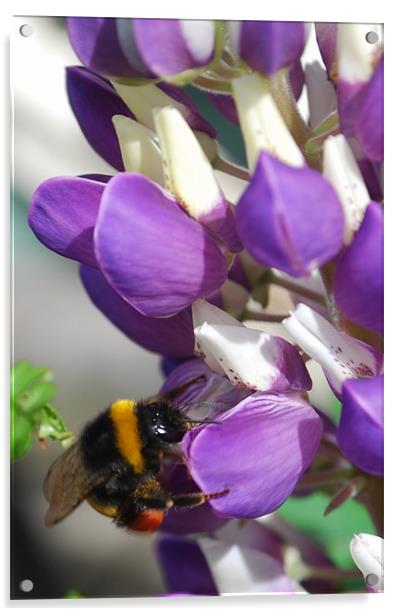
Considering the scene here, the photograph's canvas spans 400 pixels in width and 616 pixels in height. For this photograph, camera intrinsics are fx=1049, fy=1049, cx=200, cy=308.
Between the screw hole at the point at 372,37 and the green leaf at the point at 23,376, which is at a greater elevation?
the screw hole at the point at 372,37

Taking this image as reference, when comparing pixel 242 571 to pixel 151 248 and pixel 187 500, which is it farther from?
pixel 151 248

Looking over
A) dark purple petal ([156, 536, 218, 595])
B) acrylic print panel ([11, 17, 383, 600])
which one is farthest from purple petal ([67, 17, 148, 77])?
dark purple petal ([156, 536, 218, 595])

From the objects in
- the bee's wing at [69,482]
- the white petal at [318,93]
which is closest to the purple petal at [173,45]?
the white petal at [318,93]

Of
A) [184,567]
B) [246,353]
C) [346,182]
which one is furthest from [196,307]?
[184,567]

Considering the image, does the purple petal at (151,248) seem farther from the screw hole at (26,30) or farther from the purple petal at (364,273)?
the screw hole at (26,30)

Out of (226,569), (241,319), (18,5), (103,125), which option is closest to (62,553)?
(226,569)

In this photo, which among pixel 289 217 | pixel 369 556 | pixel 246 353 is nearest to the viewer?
pixel 289 217
